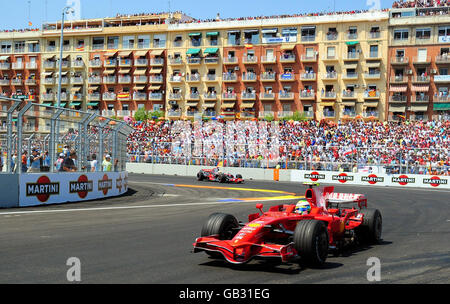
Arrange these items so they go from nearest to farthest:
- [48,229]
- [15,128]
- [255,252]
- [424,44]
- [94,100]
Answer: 1. [255,252]
2. [48,229]
3. [15,128]
4. [424,44]
5. [94,100]

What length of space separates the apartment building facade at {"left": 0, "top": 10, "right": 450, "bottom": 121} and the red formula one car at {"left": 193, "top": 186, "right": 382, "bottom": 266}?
48.8 meters

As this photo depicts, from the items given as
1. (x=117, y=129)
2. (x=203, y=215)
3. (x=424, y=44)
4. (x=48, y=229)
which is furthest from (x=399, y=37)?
(x=48, y=229)

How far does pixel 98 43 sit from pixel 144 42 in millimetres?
6862

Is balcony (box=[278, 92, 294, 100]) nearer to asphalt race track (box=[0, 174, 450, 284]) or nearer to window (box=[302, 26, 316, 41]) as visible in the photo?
window (box=[302, 26, 316, 41])

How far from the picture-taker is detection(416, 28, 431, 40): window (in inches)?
2167

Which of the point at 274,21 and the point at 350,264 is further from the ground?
the point at 274,21

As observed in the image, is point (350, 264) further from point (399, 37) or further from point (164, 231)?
point (399, 37)

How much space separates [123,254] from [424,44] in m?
54.0

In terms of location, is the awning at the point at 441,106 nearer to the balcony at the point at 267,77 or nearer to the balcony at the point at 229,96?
the balcony at the point at 267,77

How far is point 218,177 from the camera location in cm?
3228

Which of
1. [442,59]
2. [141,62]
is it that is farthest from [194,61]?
[442,59]

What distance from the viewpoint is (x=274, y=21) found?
60.5 meters

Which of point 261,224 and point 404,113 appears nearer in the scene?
point 261,224

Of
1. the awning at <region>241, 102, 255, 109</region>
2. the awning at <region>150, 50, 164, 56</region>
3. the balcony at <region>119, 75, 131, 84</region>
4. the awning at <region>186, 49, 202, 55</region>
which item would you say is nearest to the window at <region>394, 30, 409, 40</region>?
the awning at <region>241, 102, 255, 109</region>
